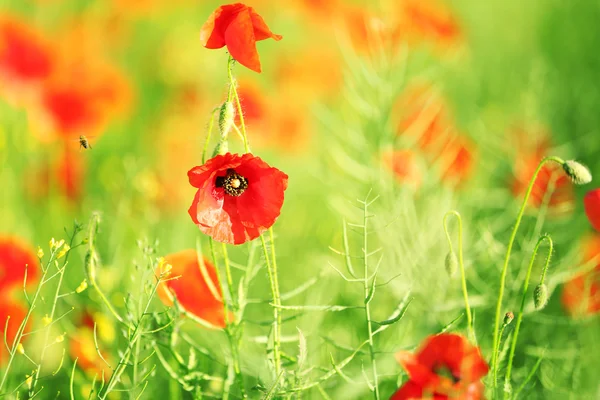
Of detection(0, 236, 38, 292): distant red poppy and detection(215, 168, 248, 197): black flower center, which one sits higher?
detection(215, 168, 248, 197): black flower center

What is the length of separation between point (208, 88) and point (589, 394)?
5.75 feet

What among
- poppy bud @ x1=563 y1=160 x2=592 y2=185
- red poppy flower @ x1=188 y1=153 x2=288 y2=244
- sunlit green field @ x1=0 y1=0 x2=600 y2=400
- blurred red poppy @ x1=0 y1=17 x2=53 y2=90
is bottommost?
sunlit green field @ x1=0 y1=0 x2=600 y2=400

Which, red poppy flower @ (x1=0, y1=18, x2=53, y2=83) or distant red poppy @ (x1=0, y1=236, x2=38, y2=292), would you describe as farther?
red poppy flower @ (x1=0, y1=18, x2=53, y2=83)

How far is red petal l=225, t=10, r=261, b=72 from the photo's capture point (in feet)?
2.72

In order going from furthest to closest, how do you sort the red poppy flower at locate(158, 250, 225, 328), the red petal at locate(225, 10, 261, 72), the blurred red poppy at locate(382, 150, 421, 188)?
the blurred red poppy at locate(382, 150, 421, 188) → the red poppy flower at locate(158, 250, 225, 328) → the red petal at locate(225, 10, 261, 72)

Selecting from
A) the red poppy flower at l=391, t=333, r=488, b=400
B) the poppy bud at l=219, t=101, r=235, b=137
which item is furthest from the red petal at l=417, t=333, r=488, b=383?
the poppy bud at l=219, t=101, r=235, b=137

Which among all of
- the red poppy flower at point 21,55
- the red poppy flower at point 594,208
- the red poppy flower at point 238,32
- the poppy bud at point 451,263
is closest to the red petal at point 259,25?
the red poppy flower at point 238,32

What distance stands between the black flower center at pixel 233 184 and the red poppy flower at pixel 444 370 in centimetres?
30

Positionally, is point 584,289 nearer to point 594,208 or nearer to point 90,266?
point 594,208

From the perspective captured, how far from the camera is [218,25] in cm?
87

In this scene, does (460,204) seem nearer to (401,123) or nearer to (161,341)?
(401,123)

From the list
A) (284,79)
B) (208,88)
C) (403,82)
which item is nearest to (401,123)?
(403,82)

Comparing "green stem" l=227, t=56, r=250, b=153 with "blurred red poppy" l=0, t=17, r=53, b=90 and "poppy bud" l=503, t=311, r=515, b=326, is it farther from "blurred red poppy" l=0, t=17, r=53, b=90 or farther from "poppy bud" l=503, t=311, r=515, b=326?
"blurred red poppy" l=0, t=17, r=53, b=90

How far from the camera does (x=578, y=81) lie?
8.41 ft
